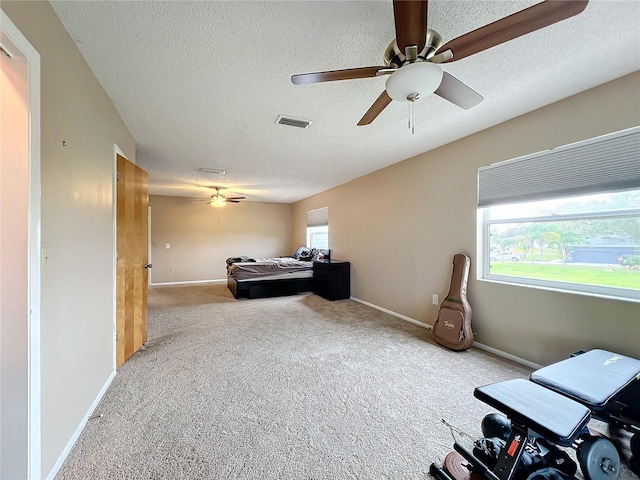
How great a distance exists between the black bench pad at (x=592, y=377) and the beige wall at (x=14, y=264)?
248 centimetres

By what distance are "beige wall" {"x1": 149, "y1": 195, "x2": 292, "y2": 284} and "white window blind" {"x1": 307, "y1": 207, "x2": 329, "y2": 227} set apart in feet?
4.78

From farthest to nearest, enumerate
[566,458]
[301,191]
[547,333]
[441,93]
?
[301,191] → [547,333] → [441,93] → [566,458]

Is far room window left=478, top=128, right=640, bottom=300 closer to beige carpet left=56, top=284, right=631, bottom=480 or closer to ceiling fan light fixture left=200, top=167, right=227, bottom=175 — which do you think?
beige carpet left=56, top=284, right=631, bottom=480

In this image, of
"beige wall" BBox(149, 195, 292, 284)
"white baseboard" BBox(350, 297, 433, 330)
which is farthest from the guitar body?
"beige wall" BBox(149, 195, 292, 284)

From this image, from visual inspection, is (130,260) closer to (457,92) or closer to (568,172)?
(457,92)

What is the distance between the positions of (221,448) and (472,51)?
253 centimetres

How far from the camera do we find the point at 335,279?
5.10 metres

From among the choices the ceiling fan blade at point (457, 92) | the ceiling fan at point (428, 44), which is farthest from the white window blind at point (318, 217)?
the ceiling fan at point (428, 44)

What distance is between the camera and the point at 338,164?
4.15 meters

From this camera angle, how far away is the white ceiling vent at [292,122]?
259 centimetres

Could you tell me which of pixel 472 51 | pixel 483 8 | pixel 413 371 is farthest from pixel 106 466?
pixel 483 8

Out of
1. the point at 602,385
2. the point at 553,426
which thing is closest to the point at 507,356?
the point at 602,385

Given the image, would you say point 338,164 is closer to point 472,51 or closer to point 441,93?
point 441,93

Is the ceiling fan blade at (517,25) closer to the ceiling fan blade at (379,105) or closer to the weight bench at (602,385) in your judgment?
the ceiling fan blade at (379,105)
